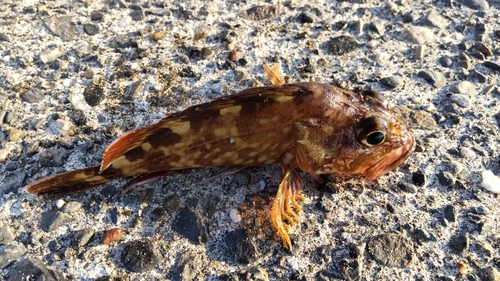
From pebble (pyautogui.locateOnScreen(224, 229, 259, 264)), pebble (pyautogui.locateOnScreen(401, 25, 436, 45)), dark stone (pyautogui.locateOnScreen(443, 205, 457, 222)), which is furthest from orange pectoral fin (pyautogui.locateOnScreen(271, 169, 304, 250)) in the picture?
pebble (pyautogui.locateOnScreen(401, 25, 436, 45))

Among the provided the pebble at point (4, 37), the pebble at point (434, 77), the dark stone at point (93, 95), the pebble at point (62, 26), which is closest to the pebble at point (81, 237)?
the dark stone at point (93, 95)

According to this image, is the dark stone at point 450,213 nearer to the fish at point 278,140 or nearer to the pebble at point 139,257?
the fish at point 278,140

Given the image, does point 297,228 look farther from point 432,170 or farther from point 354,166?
point 432,170

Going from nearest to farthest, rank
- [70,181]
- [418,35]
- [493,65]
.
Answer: [70,181] → [493,65] → [418,35]

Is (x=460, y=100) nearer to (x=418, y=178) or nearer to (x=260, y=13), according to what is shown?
(x=418, y=178)

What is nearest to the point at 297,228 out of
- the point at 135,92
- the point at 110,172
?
the point at 110,172

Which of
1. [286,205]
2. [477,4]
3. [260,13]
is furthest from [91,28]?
[477,4]

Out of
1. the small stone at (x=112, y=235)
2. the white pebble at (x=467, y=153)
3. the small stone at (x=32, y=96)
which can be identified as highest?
the small stone at (x=32, y=96)
